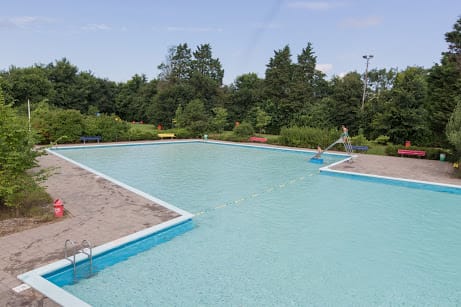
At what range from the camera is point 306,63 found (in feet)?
93.8

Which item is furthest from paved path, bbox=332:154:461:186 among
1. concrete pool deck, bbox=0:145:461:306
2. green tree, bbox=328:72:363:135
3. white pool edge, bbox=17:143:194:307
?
white pool edge, bbox=17:143:194:307

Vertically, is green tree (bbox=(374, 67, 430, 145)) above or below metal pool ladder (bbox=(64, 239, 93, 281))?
above

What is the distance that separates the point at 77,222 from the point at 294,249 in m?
3.93

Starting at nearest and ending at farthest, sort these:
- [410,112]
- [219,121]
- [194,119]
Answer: [410,112], [194,119], [219,121]

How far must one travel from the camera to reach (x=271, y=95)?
2709 cm

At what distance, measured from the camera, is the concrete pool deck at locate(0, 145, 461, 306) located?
13.0 ft

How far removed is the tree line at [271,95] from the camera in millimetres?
17109

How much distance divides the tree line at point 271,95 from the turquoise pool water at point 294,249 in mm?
9398

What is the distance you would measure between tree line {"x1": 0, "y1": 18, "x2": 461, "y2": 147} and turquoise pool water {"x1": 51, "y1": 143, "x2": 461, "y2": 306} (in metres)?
9.40

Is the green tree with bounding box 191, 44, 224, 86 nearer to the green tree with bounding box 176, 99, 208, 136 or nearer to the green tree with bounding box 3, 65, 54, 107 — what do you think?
the green tree with bounding box 176, 99, 208, 136

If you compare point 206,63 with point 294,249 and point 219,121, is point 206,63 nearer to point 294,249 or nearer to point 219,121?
point 219,121

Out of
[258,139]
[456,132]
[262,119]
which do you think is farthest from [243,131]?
[456,132]

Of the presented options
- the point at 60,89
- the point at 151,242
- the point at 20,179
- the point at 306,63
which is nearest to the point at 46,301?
the point at 151,242

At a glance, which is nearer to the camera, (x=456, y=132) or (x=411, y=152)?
(x=456, y=132)
